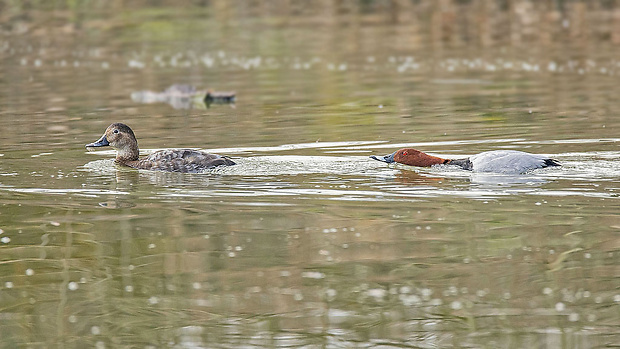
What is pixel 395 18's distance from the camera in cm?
3747

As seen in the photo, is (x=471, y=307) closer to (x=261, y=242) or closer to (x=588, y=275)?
(x=588, y=275)

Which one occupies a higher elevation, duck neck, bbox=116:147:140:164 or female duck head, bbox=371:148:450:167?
duck neck, bbox=116:147:140:164

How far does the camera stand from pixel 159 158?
12945mm

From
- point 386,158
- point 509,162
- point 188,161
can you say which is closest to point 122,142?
point 188,161

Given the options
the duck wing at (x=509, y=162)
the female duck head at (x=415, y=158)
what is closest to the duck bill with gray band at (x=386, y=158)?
the female duck head at (x=415, y=158)

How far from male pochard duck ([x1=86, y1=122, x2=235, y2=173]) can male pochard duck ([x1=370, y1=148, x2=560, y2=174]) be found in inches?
80.5

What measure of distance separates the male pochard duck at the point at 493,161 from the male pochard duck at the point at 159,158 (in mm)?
2045

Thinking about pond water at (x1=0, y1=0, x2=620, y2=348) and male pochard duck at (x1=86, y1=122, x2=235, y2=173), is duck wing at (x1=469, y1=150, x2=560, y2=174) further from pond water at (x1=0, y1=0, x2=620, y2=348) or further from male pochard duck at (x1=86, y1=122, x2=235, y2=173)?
male pochard duck at (x1=86, y1=122, x2=235, y2=173)

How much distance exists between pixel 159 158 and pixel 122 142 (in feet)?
2.35

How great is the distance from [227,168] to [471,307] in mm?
5565

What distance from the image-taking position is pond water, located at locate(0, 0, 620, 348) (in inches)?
289

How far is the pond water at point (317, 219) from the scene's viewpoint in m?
7.34

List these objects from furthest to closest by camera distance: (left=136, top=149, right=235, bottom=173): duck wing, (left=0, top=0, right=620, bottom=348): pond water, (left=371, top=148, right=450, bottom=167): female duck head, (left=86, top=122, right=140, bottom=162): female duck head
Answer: (left=86, top=122, right=140, bottom=162): female duck head, (left=136, top=149, right=235, bottom=173): duck wing, (left=371, top=148, right=450, bottom=167): female duck head, (left=0, top=0, right=620, bottom=348): pond water

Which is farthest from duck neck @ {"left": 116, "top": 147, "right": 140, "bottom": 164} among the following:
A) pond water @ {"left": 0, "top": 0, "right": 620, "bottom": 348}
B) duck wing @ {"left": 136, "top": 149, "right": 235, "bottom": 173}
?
duck wing @ {"left": 136, "top": 149, "right": 235, "bottom": 173}
